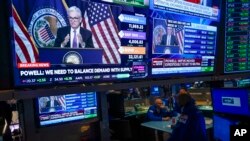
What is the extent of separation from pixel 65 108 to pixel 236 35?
202cm

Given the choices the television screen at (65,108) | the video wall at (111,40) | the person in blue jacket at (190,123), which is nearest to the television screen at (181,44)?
the video wall at (111,40)

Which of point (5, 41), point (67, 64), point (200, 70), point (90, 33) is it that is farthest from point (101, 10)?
point (200, 70)

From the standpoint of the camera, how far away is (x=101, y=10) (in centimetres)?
193

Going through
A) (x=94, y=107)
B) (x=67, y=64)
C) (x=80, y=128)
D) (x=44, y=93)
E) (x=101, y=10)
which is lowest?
(x=80, y=128)

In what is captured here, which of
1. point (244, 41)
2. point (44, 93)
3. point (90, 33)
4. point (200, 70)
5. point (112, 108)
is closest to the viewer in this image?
point (44, 93)

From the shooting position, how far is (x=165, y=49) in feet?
7.84

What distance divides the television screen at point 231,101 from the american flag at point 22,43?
224cm

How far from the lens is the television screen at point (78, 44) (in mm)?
1564

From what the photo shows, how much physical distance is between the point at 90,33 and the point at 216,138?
217 cm

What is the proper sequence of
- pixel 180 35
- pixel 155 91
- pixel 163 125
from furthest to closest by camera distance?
pixel 155 91, pixel 163 125, pixel 180 35

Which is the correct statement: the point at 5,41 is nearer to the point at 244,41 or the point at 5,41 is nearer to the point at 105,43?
the point at 105,43

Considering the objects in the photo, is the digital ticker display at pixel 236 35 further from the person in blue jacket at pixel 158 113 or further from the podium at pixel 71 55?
the person in blue jacket at pixel 158 113

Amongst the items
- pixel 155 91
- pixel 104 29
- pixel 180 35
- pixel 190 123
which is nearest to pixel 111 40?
pixel 104 29

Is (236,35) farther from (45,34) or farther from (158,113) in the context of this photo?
(158,113)
